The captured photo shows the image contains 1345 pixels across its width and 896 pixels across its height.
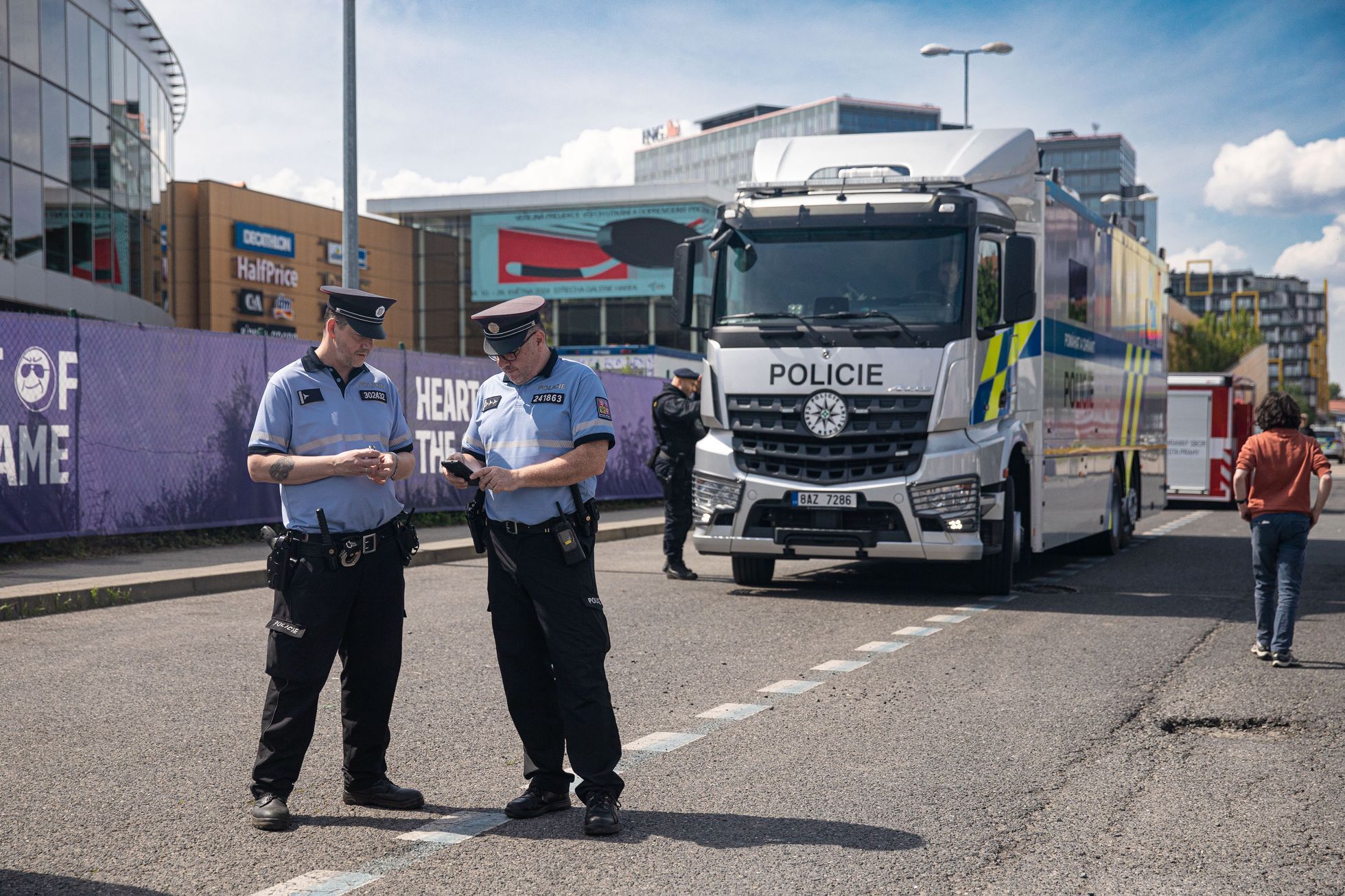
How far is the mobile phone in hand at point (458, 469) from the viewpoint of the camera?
15.5ft

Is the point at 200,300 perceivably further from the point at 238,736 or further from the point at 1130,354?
the point at 238,736

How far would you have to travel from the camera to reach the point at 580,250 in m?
76.2

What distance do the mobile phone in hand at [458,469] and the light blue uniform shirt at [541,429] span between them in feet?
0.59

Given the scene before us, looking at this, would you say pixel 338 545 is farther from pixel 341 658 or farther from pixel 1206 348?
pixel 1206 348

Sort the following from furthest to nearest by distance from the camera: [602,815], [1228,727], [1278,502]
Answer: [1278,502] → [1228,727] → [602,815]

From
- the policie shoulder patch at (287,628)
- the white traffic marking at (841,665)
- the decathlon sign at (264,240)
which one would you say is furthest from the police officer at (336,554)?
the decathlon sign at (264,240)

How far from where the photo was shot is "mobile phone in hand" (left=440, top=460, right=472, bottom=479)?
4727mm

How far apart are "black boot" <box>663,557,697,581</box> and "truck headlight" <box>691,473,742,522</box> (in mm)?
1577

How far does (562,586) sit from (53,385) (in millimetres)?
9333

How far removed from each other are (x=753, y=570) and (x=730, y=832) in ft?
24.9

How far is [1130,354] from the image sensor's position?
1647 centimetres

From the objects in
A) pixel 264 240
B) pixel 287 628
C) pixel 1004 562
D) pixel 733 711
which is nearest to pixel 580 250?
pixel 264 240

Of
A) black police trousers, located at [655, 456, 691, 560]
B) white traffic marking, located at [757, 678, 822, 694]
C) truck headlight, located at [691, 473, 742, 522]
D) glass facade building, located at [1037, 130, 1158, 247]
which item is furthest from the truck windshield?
glass facade building, located at [1037, 130, 1158, 247]

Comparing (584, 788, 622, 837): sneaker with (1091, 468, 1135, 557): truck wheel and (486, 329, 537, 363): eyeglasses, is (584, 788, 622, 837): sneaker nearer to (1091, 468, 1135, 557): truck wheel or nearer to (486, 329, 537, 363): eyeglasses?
(486, 329, 537, 363): eyeglasses
